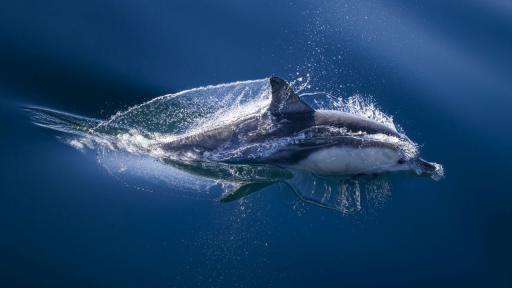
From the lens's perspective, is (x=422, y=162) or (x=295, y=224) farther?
(x=422, y=162)

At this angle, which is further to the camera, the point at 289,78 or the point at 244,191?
the point at 289,78

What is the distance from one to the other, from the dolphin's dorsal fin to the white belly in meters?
0.52

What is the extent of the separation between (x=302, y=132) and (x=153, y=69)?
82.6 inches

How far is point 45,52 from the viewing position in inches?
278

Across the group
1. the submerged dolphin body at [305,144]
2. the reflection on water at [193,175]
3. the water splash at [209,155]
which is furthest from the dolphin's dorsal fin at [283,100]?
the reflection on water at [193,175]

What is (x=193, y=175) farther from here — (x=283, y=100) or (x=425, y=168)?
(x=425, y=168)

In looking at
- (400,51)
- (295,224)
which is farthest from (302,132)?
(400,51)

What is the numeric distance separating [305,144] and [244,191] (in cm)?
88

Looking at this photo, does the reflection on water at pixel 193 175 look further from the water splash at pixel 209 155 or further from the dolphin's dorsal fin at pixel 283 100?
the dolphin's dorsal fin at pixel 283 100

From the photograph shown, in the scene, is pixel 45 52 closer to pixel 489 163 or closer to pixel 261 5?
pixel 261 5

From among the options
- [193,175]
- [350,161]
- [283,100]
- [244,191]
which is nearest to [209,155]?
[193,175]

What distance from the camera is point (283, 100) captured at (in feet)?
20.9

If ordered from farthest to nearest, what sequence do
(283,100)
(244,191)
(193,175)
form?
1. (283,100)
2. (193,175)
3. (244,191)

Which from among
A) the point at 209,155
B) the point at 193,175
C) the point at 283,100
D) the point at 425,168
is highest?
the point at 283,100
